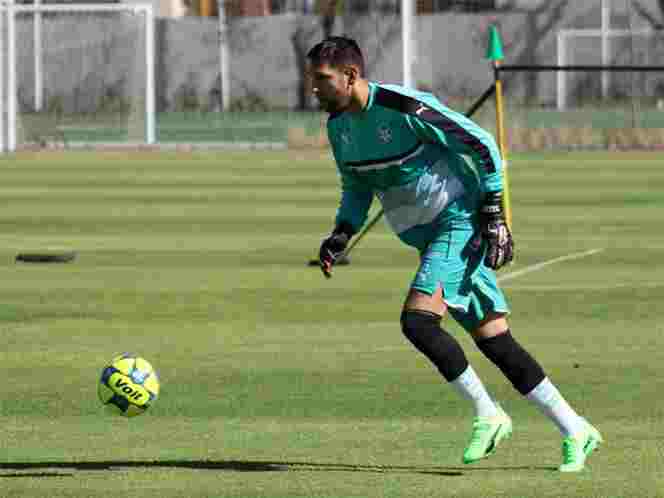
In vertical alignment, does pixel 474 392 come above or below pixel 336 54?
below

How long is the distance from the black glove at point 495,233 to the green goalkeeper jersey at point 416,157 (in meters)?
0.06

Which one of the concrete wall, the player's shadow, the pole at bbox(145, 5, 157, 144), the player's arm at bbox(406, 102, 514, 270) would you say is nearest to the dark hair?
the player's arm at bbox(406, 102, 514, 270)

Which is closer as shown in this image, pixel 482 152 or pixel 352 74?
pixel 352 74

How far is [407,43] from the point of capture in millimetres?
44281

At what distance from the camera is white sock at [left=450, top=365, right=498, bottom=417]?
877cm

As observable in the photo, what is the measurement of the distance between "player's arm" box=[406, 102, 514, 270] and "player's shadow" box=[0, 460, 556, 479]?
36.5 inches

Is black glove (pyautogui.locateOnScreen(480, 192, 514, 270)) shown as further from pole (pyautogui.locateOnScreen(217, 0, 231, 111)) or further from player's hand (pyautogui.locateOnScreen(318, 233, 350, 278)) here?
pole (pyautogui.locateOnScreen(217, 0, 231, 111))

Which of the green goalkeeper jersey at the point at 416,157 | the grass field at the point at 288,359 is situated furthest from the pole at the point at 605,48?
the green goalkeeper jersey at the point at 416,157

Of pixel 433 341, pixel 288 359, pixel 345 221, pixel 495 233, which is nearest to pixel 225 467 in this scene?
pixel 433 341

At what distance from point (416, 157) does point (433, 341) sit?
82cm

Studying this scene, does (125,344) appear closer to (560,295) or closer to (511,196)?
(560,295)

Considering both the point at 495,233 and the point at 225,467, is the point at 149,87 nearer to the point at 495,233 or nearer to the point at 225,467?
the point at 225,467

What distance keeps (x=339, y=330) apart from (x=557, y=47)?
39.1 m

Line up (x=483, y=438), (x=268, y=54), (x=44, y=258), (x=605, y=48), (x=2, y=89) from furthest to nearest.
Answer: (x=268, y=54), (x=605, y=48), (x=2, y=89), (x=44, y=258), (x=483, y=438)
